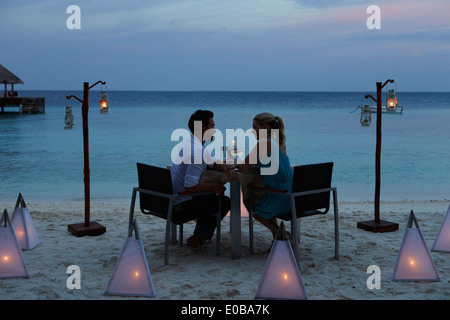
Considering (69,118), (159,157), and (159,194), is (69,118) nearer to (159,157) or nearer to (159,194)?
(159,194)

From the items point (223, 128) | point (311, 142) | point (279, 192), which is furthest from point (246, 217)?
point (223, 128)

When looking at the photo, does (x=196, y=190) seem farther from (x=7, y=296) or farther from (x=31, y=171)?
(x=31, y=171)

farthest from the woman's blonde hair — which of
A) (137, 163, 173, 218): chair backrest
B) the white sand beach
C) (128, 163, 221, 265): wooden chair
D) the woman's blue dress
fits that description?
the white sand beach

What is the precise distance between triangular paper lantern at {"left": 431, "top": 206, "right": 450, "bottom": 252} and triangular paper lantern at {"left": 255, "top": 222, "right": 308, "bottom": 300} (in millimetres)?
1782

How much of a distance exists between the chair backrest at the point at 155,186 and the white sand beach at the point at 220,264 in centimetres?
45

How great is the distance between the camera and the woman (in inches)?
151

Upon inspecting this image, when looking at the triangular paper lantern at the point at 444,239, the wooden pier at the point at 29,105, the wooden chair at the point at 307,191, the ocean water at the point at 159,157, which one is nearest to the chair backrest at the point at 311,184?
the wooden chair at the point at 307,191

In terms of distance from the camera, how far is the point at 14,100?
34469 mm

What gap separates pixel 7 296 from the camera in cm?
310

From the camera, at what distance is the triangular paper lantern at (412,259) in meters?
3.43

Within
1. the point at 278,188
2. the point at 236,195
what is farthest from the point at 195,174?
the point at 278,188

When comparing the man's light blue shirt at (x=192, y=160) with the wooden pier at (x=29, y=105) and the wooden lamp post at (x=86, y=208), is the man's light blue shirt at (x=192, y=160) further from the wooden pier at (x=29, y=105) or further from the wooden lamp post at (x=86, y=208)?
the wooden pier at (x=29, y=105)

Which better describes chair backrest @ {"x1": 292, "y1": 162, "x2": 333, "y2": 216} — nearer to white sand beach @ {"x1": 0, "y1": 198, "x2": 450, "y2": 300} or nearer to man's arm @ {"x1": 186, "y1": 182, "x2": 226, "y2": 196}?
white sand beach @ {"x1": 0, "y1": 198, "x2": 450, "y2": 300}

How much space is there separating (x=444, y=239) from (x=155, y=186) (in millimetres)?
2511
